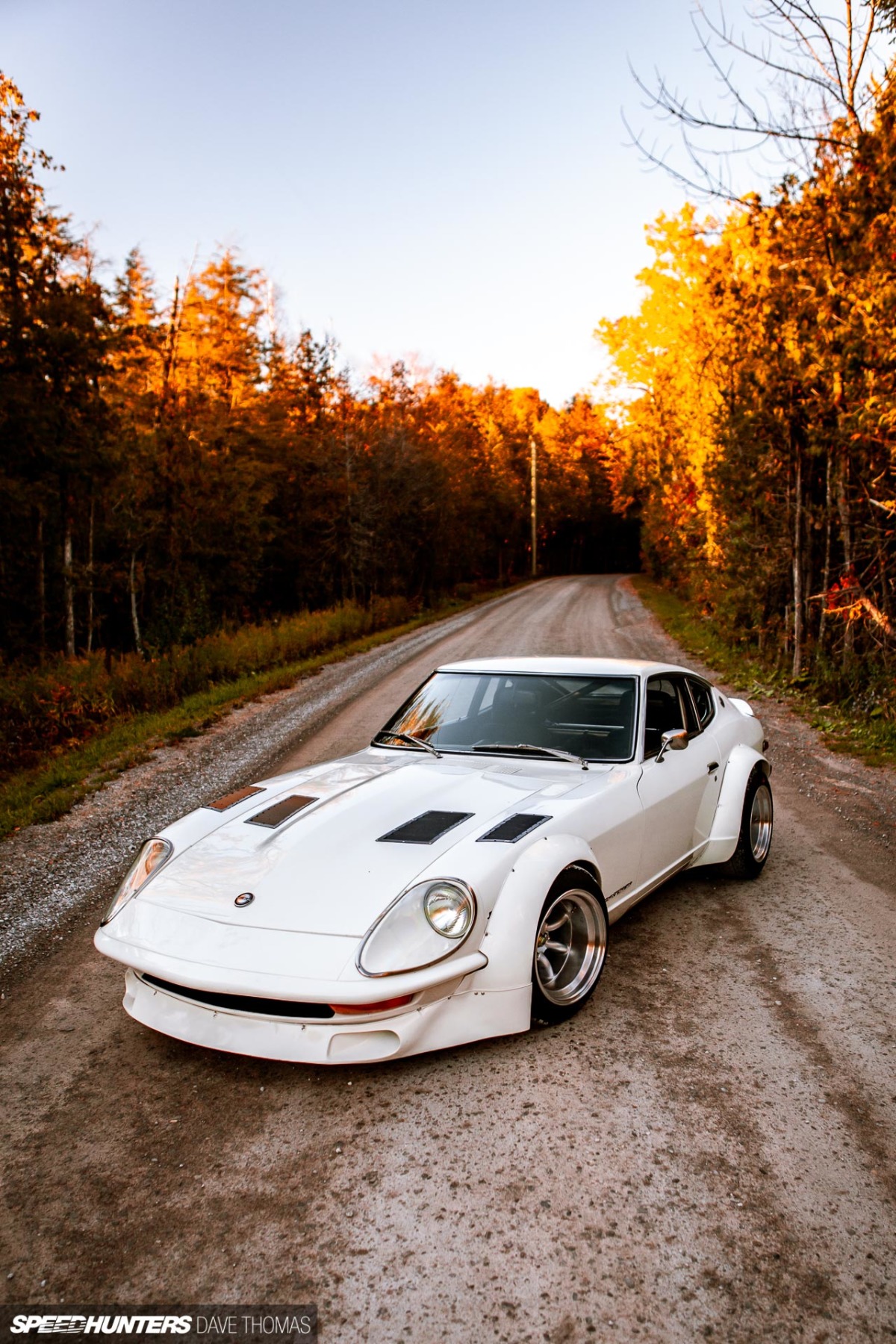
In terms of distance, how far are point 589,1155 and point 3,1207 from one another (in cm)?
177

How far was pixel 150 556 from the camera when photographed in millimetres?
22719

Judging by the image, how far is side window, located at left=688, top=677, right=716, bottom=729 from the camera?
5199 mm

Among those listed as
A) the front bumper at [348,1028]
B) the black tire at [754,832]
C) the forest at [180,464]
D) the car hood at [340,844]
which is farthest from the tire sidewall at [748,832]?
the forest at [180,464]

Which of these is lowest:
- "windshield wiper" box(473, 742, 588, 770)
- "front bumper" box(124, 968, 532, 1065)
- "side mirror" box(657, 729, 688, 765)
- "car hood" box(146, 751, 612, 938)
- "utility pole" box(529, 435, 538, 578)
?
"front bumper" box(124, 968, 532, 1065)

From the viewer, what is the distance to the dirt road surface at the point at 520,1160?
2.10 m

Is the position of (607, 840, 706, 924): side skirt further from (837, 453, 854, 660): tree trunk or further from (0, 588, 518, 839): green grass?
(837, 453, 854, 660): tree trunk

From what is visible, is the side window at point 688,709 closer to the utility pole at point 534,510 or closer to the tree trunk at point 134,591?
the tree trunk at point 134,591

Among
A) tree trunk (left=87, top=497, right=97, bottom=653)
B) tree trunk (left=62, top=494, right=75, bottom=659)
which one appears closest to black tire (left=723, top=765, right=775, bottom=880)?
tree trunk (left=62, top=494, right=75, bottom=659)

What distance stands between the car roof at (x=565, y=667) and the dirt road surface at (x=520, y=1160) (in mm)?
1395

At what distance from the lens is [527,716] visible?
4.55m

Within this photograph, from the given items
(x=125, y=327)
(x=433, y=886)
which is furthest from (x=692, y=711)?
(x=125, y=327)

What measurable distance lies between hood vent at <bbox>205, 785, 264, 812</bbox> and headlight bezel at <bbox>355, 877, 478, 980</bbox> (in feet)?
4.41

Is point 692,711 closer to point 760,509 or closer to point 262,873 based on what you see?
point 262,873

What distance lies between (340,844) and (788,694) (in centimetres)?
984
